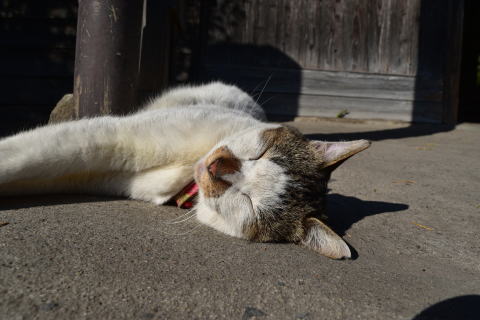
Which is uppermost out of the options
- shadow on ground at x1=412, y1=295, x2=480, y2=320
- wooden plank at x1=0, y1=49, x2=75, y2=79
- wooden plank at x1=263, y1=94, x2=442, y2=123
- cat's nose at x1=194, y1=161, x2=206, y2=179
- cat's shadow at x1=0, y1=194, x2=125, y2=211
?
wooden plank at x1=0, y1=49, x2=75, y2=79

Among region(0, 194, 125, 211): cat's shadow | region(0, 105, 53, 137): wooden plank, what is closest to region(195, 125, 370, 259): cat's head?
region(0, 194, 125, 211): cat's shadow

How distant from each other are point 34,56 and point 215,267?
5.40 metres

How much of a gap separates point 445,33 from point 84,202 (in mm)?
6751

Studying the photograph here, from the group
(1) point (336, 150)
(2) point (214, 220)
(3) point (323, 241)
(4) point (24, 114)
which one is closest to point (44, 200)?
(2) point (214, 220)

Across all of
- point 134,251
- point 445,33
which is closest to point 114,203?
point 134,251

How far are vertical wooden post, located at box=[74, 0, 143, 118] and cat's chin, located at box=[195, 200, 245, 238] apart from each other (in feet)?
3.21

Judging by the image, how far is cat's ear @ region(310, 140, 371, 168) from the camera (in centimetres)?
214

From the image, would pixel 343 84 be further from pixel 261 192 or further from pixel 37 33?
pixel 261 192

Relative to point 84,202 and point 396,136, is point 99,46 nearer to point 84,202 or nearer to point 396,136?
point 84,202

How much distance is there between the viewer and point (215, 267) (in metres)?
1.61

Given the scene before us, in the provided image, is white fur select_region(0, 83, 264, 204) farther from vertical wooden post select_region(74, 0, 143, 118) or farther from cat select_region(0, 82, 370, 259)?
vertical wooden post select_region(74, 0, 143, 118)

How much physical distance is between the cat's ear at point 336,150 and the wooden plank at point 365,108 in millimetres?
4657

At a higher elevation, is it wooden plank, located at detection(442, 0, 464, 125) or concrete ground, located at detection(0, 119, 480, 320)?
wooden plank, located at detection(442, 0, 464, 125)

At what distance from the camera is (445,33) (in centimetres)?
689
